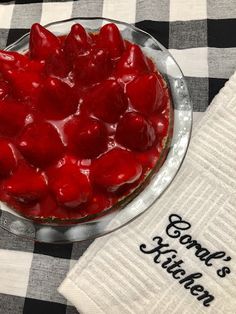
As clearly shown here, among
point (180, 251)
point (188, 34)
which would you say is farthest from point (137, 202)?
point (188, 34)

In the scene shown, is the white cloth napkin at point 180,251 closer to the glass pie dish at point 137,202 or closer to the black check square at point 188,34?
the glass pie dish at point 137,202

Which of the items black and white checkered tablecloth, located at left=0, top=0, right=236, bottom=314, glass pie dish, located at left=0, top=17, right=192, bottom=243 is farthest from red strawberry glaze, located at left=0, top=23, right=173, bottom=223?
black and white checkered tablecloth, located at left=0, top=0, right=236, bottom=314

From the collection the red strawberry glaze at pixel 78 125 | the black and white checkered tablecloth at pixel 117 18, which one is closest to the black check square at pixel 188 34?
the black and white checkered tablecloth at pixel 117 18

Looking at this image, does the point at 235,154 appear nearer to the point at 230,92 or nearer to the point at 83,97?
the point at 230,92

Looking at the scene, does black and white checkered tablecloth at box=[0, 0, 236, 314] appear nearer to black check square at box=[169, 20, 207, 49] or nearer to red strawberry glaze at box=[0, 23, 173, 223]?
black check square at box=[169, 20, 207, 49]

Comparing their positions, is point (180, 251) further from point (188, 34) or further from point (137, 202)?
point (188, 34)
